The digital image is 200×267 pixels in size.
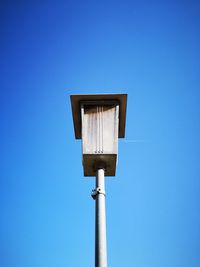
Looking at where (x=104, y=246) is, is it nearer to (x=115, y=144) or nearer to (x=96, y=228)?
(x=96, y=228)

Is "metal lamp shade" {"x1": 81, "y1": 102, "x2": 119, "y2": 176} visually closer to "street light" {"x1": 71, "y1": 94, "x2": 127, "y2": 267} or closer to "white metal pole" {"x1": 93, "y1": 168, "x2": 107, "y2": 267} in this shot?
"street light" {"x1": 71, "y1": 94, "x2": 127, "y2": 267}

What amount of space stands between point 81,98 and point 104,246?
195 centimetres

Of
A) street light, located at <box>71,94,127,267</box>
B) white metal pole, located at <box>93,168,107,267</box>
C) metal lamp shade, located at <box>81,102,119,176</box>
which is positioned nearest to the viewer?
white metal pole, located at <box>93,168,107,267</box>

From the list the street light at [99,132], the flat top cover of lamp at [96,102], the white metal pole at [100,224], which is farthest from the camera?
the flat top cover of lamp at [96,102]

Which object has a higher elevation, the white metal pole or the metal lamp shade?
the metal lamp shade

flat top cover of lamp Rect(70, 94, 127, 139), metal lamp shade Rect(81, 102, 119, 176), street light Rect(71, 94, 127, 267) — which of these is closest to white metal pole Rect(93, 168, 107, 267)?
street light Rect(71, 94, 127, 267)

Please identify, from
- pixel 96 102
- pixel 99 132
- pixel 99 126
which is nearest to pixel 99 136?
pixel 99 132

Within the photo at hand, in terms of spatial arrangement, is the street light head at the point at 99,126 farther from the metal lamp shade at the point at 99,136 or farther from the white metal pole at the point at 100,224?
the white metal pole at the point at 100,224

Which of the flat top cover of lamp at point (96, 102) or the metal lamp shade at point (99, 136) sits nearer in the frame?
the metal lamp shade at point (99, 136)

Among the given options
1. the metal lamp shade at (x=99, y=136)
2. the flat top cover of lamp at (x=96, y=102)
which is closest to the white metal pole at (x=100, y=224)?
the metal lamp shade at (x=99, y=136)

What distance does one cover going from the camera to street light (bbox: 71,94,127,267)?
132 inches

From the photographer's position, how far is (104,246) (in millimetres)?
2760

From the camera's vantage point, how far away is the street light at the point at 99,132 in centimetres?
335

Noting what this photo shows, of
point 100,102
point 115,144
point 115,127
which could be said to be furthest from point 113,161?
point 100,102
